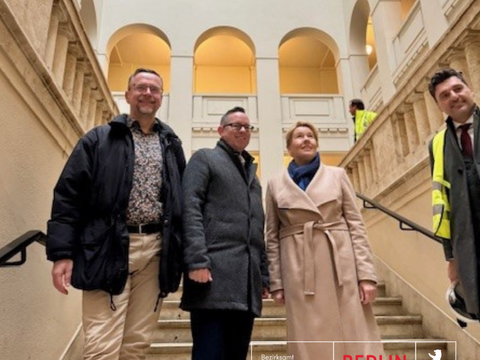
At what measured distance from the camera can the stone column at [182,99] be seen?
27.8 feet

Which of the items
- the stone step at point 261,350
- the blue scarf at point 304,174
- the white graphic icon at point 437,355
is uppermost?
the blue scarf at point 304,174

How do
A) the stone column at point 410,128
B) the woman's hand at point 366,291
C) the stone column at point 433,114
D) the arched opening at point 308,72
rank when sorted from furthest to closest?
the arched opening at point 308,72 → the stone column at point 410,128 → the stone column at point 433,114 → the woman's hand at point 366,291

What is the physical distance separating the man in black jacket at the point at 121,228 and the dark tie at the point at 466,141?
Answer: 4.76ft

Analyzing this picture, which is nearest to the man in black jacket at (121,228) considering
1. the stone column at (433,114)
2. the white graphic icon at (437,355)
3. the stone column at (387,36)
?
the white graphic icon at (437,355)

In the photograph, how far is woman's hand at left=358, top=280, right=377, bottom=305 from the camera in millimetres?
2102

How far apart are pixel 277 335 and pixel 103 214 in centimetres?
241

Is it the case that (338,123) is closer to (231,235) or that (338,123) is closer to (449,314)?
(449,314)

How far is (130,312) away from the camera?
6.12 ft

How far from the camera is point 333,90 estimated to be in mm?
12180

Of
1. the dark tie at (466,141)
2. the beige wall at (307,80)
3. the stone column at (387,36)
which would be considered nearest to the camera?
the dark tie at (466,141)

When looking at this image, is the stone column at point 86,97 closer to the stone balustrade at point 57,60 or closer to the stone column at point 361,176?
the stone balustrade at point 57,60

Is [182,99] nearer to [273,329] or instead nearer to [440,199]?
[273,329]

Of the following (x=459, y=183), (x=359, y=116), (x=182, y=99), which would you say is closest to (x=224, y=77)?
(x=182, y=99)

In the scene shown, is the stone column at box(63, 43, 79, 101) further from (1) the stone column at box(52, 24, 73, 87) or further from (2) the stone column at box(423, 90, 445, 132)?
(2) the stone column at box(423, 90, 445, 132)
